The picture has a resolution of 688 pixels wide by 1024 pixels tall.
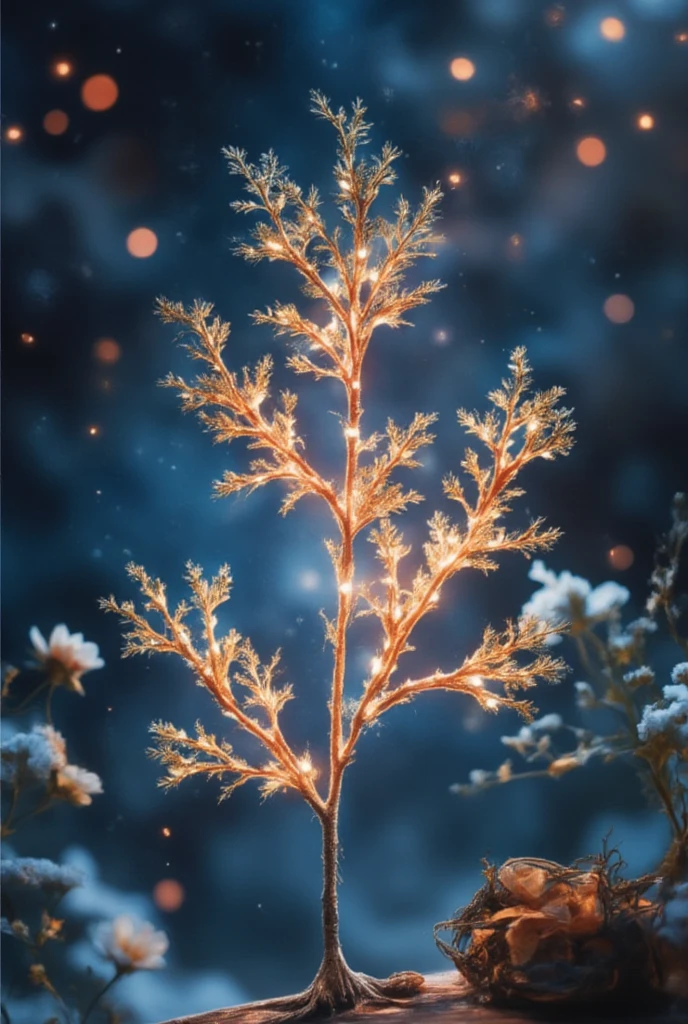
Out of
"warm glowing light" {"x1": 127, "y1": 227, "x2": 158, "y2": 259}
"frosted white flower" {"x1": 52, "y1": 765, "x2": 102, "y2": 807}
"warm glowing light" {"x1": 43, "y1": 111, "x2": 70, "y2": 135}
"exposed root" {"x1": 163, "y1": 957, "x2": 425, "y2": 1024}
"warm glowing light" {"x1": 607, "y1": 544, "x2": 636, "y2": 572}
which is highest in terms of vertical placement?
"warm glowing light" {"x1": 43, "y1": 111, "x2": 70, "y2": 135}

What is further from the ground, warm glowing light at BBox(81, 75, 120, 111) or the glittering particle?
warm glowing light at BBox(81, 75, 120, 111)

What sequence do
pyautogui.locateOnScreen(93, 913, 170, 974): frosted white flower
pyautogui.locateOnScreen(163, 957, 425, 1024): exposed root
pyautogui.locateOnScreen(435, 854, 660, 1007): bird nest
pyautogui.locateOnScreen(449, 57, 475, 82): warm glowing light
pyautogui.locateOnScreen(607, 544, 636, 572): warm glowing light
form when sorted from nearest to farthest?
pyautogui.locateOnScreen(435, 854, 660, 1007): bird nest, pyautogui.locateOnScreen(163, 957, 425, 1024): exposed root, pyautogui.locateOnScreen(93, 913, 170, 974): frosted white flower, pyautogui.locateOnScreen(607, 544, 636, 572): warm glowing light, pyautogui.locateOnScreen(449, 57, 475, 82): warm glowing light

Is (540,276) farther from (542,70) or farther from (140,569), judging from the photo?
(140,569)

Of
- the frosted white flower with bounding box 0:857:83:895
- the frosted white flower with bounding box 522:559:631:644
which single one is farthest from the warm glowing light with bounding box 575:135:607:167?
the frosted white flower with bounding box 0:857:83:895

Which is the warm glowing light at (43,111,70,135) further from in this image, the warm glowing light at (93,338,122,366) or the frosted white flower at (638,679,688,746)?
the frosted white flower at (638,679,688,746)

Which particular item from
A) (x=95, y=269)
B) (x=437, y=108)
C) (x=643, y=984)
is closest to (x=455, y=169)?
(x=437, y=108)

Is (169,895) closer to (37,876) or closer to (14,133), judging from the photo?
(37,876)

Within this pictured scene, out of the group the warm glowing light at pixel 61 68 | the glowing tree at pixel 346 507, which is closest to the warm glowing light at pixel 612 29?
the glowing tree at pixel 346 507
